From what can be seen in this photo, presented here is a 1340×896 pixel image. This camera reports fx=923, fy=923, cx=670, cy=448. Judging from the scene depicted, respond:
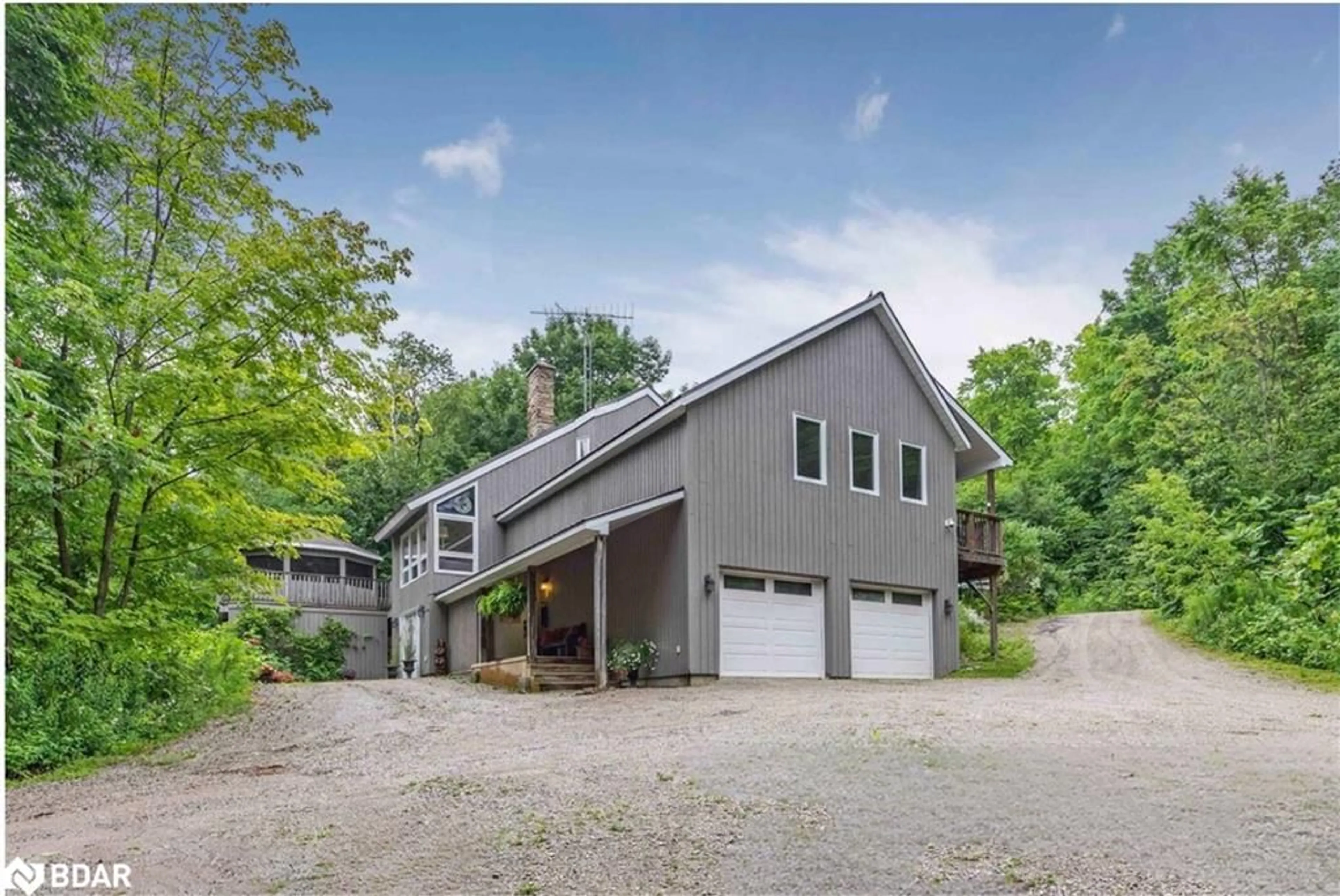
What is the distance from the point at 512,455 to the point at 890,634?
428 inches

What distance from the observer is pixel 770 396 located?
15188 millimetres

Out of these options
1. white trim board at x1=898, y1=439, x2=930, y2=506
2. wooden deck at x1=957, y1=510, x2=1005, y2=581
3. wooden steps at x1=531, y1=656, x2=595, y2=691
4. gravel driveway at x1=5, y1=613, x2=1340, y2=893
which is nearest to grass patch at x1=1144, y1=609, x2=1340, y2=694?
gravel driveway at x1=5, y1=613, x2=1340, y2=893

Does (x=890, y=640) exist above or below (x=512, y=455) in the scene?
below

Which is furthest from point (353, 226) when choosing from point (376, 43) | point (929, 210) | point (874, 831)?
point (929, 210)

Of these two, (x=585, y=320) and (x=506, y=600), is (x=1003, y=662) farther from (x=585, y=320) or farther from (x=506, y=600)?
(x=585, y=320)

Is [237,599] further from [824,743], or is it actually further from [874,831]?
[874,831]

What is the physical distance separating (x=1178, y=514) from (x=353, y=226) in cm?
1691

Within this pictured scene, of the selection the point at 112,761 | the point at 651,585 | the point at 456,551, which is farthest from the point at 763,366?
the point at 456,551

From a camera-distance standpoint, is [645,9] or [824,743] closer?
[824,743]

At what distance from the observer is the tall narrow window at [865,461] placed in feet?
53.3

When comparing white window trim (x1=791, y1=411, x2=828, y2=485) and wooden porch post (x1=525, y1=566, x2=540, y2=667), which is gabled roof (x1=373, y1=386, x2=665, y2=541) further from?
white window trim (x1=791, y1=411, x2=828, y2=485)

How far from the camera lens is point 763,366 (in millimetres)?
15086

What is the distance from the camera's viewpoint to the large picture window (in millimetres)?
23359

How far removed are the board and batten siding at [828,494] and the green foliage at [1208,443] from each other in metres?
5.31
